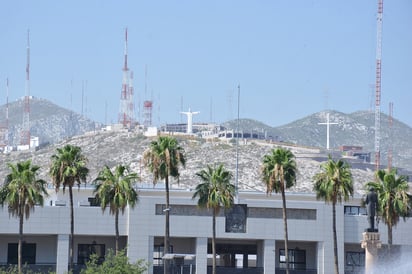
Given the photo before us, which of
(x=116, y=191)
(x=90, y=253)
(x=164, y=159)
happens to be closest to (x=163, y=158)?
(x=164, y=159)

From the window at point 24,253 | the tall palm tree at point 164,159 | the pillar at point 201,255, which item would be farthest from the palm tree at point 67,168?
the pillar at point 201,255

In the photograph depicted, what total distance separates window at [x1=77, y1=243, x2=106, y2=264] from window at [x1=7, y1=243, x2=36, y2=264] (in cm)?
473

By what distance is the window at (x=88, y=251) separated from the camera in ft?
458

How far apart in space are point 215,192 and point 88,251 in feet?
64.5

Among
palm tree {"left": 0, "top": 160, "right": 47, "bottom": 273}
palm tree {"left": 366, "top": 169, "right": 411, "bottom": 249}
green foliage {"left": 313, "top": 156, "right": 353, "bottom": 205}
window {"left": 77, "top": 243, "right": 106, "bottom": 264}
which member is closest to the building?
window {"left": 77, "top": 243, "right": 106, "bottom": 264}

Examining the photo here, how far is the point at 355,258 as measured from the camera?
143250 mm

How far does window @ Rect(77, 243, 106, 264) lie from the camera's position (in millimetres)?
139625

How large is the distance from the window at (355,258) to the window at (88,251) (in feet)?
85.3

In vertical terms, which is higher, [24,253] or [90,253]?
[90,253]

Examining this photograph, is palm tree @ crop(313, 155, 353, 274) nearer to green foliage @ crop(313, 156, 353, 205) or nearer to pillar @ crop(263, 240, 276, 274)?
green foliage @ crop(313, 156, 353, 205)

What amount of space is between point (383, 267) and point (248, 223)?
4836 centimetres

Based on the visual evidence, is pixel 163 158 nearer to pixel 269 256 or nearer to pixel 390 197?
pixel 269 256

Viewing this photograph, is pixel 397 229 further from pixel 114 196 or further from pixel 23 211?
pixel 23 211

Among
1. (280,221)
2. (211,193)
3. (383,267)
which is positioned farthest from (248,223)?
(383,267)
